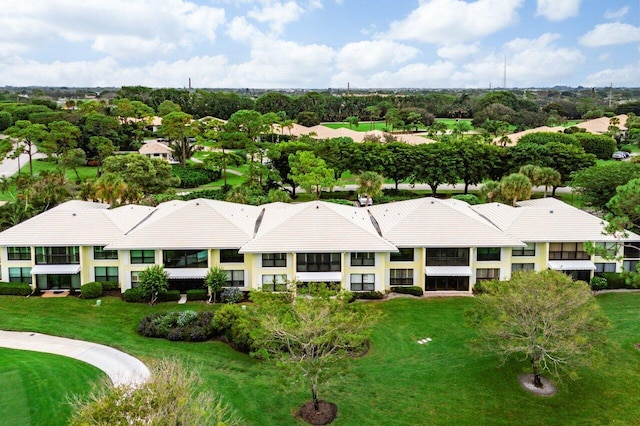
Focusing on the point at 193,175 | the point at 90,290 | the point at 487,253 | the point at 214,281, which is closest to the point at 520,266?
the point at 487,253

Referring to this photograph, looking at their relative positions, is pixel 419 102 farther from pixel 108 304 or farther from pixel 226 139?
pixel 108 304

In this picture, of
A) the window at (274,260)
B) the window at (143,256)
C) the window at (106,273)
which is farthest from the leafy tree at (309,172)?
the window at (106,273)

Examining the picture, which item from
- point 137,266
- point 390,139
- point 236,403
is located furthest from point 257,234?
point 390,139

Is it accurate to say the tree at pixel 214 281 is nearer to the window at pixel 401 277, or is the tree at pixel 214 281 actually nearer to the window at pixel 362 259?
the window at pixel 362 259

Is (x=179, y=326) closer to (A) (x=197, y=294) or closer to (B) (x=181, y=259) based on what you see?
(A) (x=197, y=294)

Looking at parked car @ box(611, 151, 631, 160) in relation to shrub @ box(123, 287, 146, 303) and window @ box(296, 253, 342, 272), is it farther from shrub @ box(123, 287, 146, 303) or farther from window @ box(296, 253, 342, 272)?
shrub @ box(123, 287, 146, 303)
